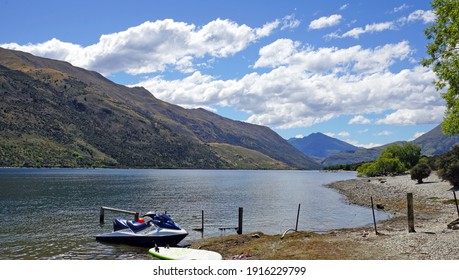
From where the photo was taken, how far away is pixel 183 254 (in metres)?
29.2

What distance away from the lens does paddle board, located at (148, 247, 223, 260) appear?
27.9m

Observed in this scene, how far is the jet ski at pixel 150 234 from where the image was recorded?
35.3 meters

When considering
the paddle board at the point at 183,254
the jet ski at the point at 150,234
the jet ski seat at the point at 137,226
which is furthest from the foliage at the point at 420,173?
the paddle board at the point at 183,254

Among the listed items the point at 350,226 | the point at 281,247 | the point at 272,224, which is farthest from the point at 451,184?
the point at 281,247

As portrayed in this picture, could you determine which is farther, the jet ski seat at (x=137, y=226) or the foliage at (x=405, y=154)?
the foliage at (x=405, y=154)

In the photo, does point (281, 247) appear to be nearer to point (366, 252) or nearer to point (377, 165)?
point (366, 252)

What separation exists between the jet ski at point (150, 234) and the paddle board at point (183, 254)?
3883mm

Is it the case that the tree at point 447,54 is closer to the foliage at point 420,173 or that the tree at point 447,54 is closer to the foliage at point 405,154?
the foliage at point 420,173

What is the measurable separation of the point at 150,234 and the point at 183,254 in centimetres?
736

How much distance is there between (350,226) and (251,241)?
1786 cm

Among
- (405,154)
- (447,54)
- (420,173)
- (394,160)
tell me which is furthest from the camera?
(405,154)

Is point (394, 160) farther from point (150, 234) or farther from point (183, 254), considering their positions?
point (183, 254)

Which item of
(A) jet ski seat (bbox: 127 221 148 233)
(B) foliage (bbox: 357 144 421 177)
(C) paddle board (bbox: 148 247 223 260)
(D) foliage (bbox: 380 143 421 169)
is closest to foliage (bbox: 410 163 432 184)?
(B) foliage (bbox: 357 144 421 177)

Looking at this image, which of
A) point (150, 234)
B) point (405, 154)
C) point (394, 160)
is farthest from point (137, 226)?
point (405, 154)
